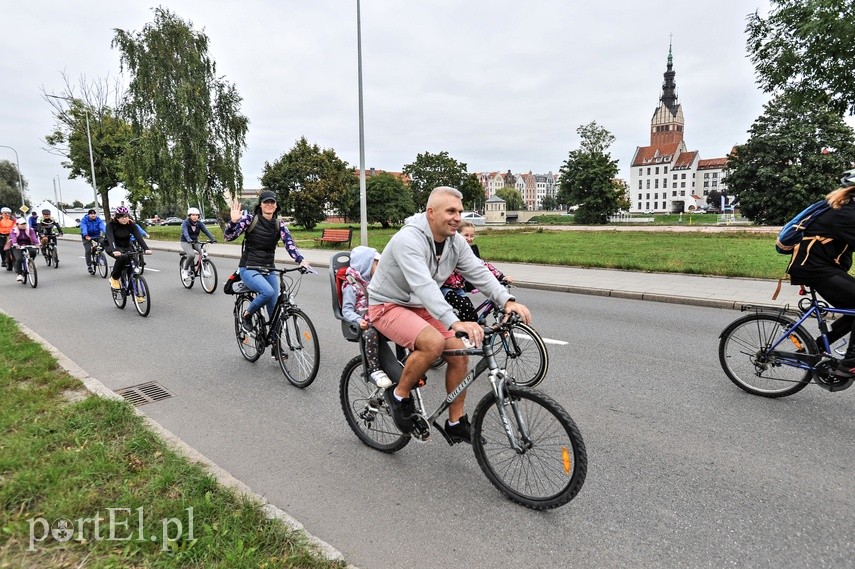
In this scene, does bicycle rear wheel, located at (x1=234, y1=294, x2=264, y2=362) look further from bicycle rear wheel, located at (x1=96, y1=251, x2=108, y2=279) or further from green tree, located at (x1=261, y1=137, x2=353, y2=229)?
green tree, located at (x1=261, y1=137, x2=353, y2=229)

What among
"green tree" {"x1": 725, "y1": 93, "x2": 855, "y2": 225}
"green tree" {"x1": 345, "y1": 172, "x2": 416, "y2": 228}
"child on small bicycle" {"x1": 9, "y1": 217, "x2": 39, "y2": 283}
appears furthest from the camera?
"green tree" {"x1": 345, "y1": 172, "x2": 416, "y2": 228}

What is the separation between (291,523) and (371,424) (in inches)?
44.8

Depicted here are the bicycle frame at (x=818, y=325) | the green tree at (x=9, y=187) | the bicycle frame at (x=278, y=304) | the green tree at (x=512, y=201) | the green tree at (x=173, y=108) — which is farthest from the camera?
the green tree at (x=512, y=201)

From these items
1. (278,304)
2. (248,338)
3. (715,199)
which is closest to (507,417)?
(278,304)

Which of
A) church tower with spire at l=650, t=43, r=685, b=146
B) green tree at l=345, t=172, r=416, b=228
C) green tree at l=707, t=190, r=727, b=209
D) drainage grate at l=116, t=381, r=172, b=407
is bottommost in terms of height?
drainage grate at l=116, t=381, r=172, b=407

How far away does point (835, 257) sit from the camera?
3947 mm

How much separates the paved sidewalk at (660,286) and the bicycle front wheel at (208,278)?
688cm

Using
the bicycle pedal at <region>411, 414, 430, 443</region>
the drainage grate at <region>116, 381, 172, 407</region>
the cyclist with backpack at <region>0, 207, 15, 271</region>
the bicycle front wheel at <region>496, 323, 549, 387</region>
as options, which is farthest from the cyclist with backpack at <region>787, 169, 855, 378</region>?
the cyclist with backpack at <region>0, 207, 15, 271</region>

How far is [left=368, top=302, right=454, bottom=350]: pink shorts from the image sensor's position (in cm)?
299

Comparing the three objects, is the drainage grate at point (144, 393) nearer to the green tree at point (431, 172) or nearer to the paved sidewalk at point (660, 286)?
the paved sidewalk at point (660, 286)

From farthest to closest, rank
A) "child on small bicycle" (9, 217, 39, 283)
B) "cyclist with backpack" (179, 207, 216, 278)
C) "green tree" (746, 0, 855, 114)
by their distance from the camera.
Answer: "child on small bicycle" (9, 217, 39, 283)
"cyclist with backpack" (179, 207, 216, 278)
"green tree" (746, 0, 855, 114)

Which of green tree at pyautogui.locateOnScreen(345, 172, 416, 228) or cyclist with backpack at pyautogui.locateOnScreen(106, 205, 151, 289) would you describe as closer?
cyclist with backpack at pyautogui.locateOnScreen(106, 205, 151, 289)

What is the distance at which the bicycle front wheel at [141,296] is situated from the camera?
8.46 meters

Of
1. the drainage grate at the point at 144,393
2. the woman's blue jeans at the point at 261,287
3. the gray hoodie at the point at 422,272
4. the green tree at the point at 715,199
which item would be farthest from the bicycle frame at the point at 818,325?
the green tree at the point at 715,199
